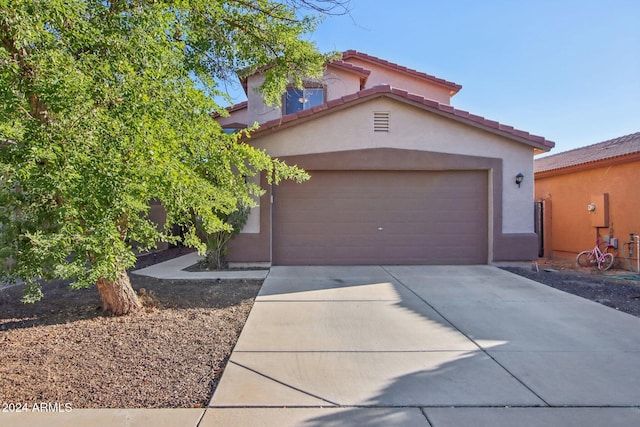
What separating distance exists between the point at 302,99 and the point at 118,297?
9366mm

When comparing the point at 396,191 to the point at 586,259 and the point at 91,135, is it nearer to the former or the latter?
the point at 586,259

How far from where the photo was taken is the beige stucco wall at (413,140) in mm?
10305

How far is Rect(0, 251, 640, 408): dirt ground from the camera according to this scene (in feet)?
11.9

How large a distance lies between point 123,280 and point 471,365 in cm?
498

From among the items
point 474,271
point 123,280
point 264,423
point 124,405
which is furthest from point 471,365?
point 474,271

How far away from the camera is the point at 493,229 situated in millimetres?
10406

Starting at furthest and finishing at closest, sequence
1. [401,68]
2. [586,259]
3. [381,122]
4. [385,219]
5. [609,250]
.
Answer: [401,68] → [586,259] → [609,250] → [385,219] → [381,122]

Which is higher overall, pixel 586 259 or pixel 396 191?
pixel 396 191

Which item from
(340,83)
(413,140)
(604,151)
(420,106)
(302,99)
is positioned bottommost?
(413,140)

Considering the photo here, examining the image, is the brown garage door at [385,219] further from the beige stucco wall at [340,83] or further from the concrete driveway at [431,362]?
the beige stucco wall at [340,83]

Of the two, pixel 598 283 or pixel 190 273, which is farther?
pixel 190 273

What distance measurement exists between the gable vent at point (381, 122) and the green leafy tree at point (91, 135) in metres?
5.68

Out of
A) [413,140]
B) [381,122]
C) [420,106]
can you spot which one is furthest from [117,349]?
[420,106]

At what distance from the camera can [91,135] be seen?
398 centimetres
